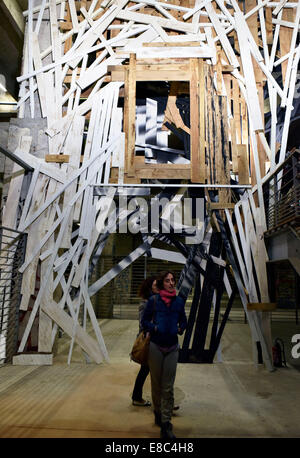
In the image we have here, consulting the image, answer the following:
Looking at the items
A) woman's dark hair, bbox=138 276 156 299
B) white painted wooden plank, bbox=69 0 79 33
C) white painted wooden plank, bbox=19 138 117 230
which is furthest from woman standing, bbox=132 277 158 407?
white painted wooden plank, bbox=69 0 79 33

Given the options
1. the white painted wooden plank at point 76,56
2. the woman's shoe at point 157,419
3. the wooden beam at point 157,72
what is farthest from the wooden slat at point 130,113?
the woman's shoe at point 157,419

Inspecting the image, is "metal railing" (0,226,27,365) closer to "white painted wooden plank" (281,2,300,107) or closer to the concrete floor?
the concrete floor

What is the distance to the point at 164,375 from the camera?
10.2 feet

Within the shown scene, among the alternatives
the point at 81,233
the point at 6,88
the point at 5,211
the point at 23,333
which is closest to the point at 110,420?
the point at 23,333

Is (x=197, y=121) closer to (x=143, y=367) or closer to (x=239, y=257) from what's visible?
(x=239, y=257)

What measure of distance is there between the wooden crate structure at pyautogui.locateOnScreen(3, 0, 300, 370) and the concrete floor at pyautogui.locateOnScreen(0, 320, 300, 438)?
0.61 metres

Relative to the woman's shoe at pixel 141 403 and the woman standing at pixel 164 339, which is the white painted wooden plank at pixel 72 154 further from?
the woman standing at pixel 164 339

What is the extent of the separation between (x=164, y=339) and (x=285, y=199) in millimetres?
4225

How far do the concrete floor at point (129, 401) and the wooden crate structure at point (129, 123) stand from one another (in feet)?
2.02

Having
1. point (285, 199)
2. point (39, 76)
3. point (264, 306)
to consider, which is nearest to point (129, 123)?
point (39, 76)

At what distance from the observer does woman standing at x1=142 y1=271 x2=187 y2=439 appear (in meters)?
3.05

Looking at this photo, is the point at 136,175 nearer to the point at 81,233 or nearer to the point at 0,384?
the point at 81,233

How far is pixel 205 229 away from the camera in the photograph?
663 centimetres

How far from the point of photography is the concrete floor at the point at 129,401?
10.6 ft
